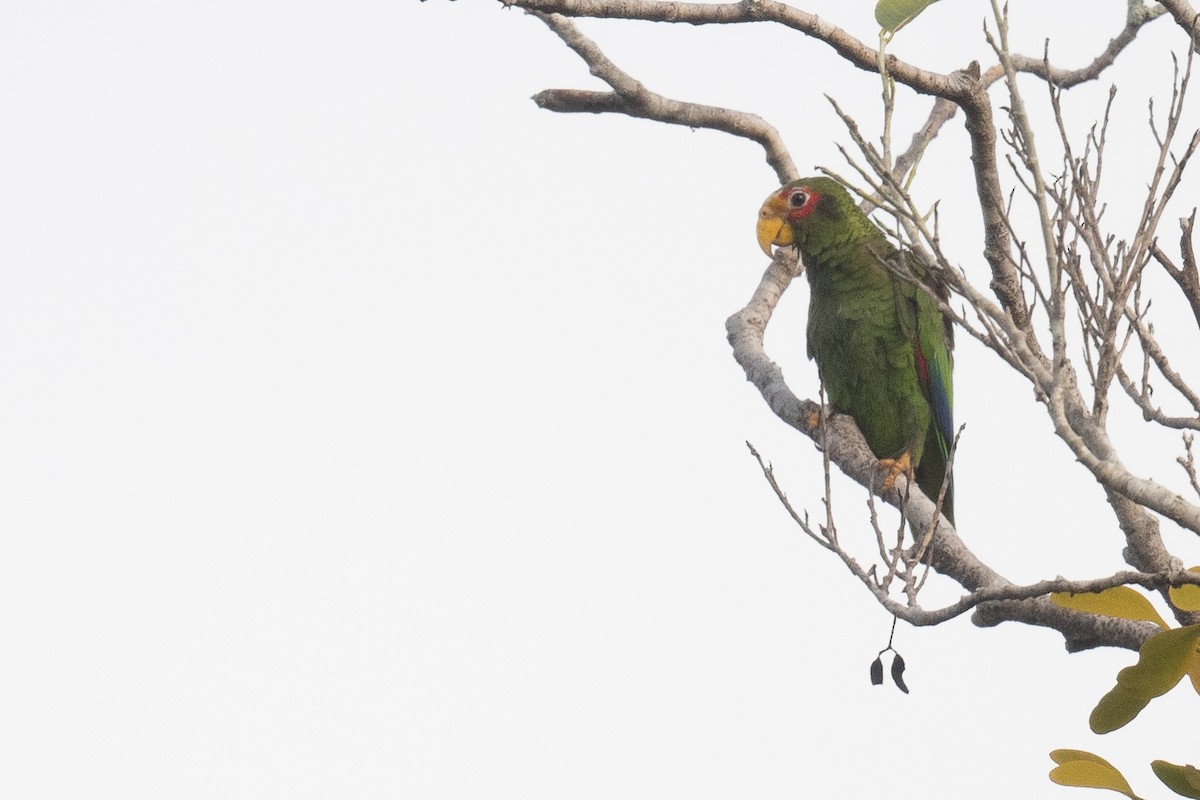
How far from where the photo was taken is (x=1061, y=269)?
6.28 ft

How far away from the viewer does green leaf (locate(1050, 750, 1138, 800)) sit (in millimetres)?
1932

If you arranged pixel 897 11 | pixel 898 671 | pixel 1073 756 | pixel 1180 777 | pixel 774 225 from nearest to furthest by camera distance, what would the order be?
1. pixel 1180 777
2. pixel 1073 756
3. pixel 898 671
4. pixel 897 11
5. pixel 774 225

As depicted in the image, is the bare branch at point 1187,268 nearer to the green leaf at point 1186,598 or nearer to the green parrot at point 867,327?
the green leaf at point 1186,598

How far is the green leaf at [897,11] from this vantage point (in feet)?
7.84

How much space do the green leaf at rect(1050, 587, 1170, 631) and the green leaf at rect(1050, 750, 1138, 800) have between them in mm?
248

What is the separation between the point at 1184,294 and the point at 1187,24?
68cm

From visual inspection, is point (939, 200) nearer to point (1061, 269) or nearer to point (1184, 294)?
point (1061, 269)

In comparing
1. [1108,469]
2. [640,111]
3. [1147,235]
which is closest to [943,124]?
[640,111]

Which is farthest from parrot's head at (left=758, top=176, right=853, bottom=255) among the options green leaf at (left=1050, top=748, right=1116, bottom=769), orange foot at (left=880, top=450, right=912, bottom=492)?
green leaf at (left=1050, top=748, right=1116, bottom=769)

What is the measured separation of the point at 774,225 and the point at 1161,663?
2.88m

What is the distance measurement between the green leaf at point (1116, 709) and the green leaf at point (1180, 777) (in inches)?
3.7

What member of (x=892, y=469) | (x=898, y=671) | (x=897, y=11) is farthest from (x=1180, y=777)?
(x=892, y=469)

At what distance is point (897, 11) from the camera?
241 cm

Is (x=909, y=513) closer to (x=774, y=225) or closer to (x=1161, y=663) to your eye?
(x=1161, y=663)
